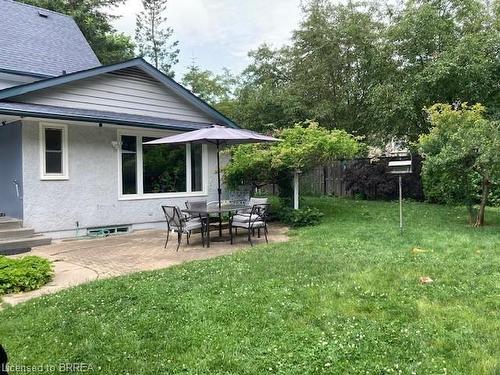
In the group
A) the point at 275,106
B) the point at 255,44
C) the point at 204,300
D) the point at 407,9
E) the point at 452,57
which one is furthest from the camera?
the point at 255,44

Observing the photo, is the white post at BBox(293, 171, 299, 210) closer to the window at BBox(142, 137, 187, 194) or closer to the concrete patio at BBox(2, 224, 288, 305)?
the concrete patio at BBox(2, 224, 288, 305)

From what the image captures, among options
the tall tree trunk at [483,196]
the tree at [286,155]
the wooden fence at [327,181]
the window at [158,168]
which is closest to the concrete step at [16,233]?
the window at [158,168]

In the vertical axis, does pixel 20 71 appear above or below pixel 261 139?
above

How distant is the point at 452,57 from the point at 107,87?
11184mm

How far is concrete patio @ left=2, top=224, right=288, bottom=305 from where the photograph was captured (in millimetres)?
5953

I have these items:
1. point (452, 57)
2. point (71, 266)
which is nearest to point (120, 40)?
point (452, 57)

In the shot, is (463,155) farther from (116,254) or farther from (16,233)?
(16,233)

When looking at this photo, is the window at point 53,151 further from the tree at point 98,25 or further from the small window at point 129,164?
the tree at point 98,25

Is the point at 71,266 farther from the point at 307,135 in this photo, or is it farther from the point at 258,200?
the point at 307,135

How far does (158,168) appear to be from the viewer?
36.9 feet

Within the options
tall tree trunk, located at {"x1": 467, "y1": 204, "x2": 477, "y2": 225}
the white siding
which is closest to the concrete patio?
the white siding

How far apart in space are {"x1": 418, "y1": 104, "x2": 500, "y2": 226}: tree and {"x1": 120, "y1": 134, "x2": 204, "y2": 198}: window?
618 cm

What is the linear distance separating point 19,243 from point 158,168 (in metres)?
3.98

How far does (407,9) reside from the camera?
50.6 feet
